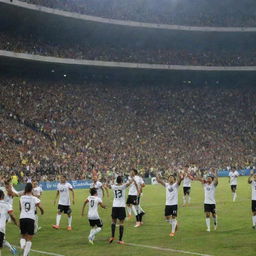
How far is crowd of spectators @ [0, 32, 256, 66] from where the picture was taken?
2311 inches

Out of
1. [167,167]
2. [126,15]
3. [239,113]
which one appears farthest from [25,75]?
[239,113]

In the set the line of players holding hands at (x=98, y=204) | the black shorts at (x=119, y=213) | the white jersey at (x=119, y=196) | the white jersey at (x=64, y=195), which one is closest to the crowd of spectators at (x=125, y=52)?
the white jersey at (x=64, y=195)

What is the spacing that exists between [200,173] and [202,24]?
23.5 meters

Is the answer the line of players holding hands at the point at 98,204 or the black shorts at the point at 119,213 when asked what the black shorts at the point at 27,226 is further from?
the black shorts at the point at 119,213

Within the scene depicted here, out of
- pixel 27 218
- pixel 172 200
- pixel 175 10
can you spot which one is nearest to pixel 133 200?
pixel 172 200

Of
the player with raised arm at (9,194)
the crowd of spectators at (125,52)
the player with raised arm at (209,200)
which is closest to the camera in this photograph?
the player with raised arm at (9,194)

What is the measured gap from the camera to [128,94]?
224 ft

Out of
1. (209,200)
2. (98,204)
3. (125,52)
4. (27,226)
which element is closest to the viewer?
(27,226)

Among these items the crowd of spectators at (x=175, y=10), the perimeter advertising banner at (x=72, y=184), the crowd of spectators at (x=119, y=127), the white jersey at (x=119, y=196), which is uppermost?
the crowd of spectators at (x=175, y=10)

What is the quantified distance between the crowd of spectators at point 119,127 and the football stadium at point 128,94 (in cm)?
15

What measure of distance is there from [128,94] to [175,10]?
14.6 m

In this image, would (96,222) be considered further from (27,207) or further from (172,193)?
(27,207)

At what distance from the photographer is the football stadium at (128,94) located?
159 ft

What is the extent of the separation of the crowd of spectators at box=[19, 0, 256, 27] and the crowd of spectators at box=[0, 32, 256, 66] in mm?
4393
